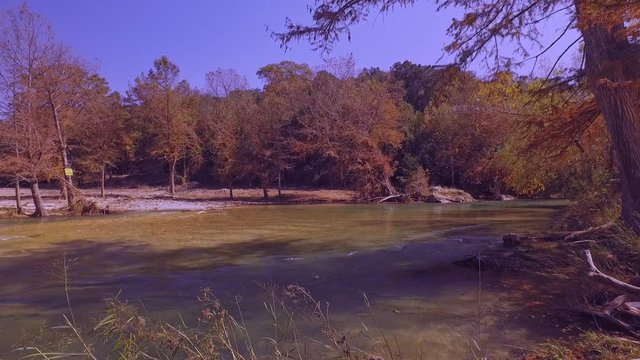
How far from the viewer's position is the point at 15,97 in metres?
22.3

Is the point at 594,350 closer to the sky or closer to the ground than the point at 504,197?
closer to the sky

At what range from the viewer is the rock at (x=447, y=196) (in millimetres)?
29938

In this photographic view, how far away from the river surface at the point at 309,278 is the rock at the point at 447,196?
1360cm

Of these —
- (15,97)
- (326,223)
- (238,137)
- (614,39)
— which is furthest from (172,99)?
(614,39)

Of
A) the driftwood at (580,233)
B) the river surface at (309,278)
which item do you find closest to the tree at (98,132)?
the river surface at (309,278)

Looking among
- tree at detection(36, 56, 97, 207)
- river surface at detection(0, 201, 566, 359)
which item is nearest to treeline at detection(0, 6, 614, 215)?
tree at detection(36, 56, 97, 207)

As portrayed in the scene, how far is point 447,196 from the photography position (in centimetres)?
3047

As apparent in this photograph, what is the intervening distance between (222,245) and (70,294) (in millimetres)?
5271

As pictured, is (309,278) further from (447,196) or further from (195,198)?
(195,198)

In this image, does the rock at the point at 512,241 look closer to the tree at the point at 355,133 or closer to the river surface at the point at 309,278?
the river surface at the point at 309,278

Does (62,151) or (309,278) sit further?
(62,151)

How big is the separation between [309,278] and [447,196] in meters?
23.6

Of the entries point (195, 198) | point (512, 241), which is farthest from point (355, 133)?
point (512, 241)

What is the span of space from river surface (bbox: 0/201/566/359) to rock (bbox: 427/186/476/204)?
13.6m
